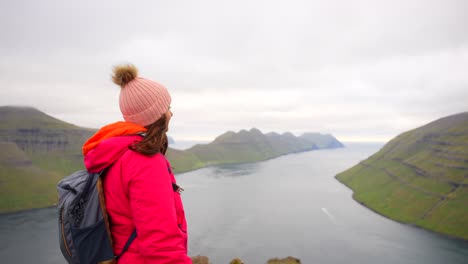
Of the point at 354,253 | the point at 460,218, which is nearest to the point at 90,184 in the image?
the point at 354,253

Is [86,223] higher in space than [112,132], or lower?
lower

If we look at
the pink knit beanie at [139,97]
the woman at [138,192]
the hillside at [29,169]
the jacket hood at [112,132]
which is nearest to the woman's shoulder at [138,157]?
the woman at [138,192]

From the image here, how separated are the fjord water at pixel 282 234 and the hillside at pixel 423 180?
6659 millimetres

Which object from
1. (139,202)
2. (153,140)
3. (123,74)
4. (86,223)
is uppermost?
(123,74)

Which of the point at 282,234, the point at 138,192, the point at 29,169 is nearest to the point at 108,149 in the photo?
the point at 138,192

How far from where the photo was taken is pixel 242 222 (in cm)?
9156

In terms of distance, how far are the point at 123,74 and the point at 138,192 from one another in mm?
1696

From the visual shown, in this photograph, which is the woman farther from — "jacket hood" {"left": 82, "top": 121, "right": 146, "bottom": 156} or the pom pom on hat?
the pom pom on hat

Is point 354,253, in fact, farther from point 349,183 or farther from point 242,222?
point 349,183

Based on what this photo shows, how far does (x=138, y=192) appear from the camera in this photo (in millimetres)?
2883

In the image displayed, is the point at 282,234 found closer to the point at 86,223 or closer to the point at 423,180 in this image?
the point at 423,180

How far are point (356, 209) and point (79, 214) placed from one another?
123 metres

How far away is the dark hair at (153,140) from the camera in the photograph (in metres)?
2.95

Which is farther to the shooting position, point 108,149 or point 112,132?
point 112,132
